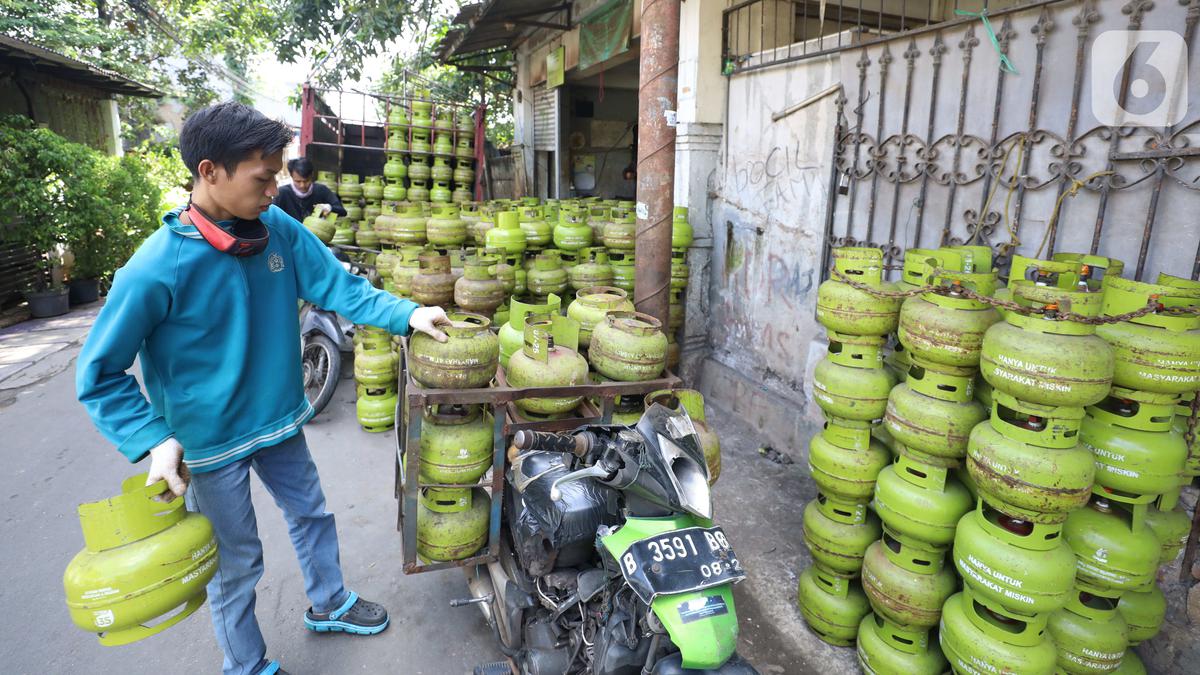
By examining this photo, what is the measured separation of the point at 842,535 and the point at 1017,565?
0.77 m

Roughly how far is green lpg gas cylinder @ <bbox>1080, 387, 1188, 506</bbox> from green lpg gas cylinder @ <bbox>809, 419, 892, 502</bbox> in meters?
0.78

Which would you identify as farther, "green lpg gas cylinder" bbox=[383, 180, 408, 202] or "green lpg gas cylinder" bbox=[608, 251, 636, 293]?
"green lpg gas cylinder" bbox=[383, 180, 408, 202]

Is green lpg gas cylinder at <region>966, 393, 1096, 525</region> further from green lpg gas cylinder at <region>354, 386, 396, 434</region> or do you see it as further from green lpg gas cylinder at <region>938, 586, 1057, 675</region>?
green lpg gas cylinder at <region>354, 386, 396, 434</region>

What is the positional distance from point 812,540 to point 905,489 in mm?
561

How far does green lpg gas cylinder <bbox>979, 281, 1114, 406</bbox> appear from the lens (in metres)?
1.95

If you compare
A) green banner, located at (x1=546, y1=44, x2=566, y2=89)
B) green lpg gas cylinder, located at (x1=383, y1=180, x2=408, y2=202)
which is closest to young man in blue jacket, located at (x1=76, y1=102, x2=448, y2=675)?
green lpg gas cylinder, located at (x1=383, y1=180, x2=408, y2=202)

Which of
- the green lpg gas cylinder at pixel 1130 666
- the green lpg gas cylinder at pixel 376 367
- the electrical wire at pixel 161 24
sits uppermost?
the electrical wire at pixel 161 24

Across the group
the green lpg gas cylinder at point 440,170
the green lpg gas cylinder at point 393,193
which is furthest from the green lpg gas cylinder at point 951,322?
the green lpg gas cylinder at point 440,170

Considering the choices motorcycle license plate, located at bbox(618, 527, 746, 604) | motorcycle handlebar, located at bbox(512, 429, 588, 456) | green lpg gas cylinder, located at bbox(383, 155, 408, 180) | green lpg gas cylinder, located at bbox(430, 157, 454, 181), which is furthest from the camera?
green lpg gas cylinder, located at bbox(430, 157, 454, 181)

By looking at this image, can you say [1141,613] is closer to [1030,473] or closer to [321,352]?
[1030,473]

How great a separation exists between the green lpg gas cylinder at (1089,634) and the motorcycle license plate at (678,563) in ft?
4.79

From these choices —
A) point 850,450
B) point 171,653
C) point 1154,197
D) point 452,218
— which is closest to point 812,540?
point 850,450

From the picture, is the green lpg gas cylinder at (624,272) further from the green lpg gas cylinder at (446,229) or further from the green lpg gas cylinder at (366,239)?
the green lpg gas cylinder at (366,239)

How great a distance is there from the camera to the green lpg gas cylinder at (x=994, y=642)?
7.12ft
